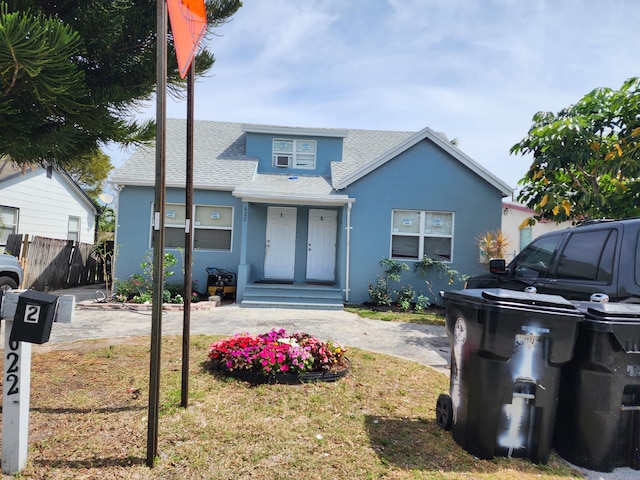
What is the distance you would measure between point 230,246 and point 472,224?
7366mm

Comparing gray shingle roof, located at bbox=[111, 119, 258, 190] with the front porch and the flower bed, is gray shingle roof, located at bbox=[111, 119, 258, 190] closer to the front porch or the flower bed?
the front porch

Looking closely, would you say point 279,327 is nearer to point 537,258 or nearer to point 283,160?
point 537,258

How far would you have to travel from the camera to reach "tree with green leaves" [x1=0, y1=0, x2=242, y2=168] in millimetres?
3361

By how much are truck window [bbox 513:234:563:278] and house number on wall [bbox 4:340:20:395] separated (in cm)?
517

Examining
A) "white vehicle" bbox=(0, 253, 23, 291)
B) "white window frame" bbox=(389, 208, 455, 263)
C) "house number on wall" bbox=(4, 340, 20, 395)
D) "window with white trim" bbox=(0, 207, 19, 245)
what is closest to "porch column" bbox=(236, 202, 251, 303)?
"white window frame" bbox=(389, 208, 455, 263)

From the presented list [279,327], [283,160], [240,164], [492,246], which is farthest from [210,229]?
[492,246]

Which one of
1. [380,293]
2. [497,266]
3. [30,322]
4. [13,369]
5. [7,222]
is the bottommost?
[380,293]

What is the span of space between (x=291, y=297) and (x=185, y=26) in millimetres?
7708

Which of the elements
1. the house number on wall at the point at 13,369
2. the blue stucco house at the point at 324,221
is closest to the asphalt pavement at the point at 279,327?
the blue stucco house at the point at 324,221

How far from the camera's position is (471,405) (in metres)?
2.89

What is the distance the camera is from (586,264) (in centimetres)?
380

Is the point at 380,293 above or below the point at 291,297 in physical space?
above

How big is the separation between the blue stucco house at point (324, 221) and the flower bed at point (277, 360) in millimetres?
5146

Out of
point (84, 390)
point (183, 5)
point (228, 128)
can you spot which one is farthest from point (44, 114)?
point (228, 128)
